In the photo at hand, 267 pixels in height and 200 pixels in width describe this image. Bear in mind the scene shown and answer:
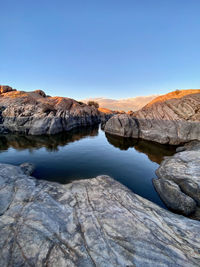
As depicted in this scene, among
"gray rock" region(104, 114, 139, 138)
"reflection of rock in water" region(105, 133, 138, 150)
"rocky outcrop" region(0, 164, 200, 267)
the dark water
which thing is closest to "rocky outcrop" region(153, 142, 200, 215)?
the dark water

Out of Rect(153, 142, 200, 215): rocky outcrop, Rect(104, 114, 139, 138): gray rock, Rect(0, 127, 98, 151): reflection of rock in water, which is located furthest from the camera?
Rect(104, 114, 139, 138): gray rock

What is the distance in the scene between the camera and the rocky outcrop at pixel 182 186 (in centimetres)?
646

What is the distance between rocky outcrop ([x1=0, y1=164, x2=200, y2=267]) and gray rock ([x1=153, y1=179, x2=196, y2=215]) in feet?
4.60

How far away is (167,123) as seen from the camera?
22.1 meters

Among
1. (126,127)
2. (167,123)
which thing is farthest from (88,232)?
(126,127)

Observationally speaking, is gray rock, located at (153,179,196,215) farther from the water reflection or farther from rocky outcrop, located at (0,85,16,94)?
rocky outcrop, located at (0,85,16,94)

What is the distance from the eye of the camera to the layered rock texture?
1962 cm

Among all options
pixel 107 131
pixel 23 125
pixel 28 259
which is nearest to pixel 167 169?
pixel 28 259

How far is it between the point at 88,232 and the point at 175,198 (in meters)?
5.72

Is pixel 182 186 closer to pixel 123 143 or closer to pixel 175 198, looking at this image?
pixel 175 198

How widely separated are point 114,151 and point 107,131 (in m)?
15.4

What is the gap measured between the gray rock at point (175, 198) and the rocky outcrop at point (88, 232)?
1.40 metres

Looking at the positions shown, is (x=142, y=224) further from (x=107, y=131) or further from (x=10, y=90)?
(x=10, y=90)

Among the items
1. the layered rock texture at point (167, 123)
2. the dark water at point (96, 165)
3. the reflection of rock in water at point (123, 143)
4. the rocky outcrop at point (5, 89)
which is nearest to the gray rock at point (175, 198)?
the dark water at point (96, 165)
